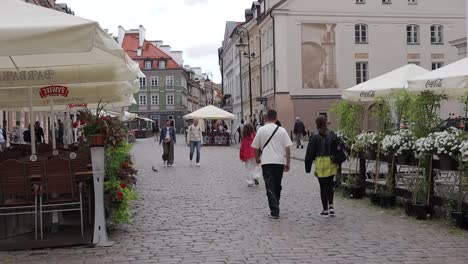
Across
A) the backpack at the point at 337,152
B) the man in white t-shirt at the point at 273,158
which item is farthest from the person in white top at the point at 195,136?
the backpack at the point at 337,152

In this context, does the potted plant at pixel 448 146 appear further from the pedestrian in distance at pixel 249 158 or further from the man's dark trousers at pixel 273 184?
the pedestrian in distance at pixel 249 158

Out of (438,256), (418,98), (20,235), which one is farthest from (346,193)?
(20,235)

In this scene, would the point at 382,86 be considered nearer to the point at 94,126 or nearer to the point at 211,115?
the point at 94,126

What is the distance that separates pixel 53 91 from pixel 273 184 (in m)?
4.54

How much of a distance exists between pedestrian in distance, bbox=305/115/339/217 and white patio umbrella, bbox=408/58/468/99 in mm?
1739

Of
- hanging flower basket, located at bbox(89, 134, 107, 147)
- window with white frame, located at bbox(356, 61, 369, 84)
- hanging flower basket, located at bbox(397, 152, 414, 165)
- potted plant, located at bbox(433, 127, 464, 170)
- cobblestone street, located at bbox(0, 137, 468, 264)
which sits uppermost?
window with white frame, located at bbox(356, 61, 369, 84)

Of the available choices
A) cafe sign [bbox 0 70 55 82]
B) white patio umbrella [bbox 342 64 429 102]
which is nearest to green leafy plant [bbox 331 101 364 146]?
white patio umbrella [bbox 342 64 429 102]

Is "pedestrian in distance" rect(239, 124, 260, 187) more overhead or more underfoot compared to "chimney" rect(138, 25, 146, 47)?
more underfoot

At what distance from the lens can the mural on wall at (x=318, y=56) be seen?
1825 inches

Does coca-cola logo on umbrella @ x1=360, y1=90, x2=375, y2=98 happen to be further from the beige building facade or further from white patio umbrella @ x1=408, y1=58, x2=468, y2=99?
the beige building facade

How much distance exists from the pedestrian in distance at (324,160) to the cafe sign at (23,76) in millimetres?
4495

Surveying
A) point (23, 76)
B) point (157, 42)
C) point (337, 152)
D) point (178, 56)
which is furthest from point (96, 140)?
point (178, 56)

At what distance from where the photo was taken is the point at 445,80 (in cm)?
973

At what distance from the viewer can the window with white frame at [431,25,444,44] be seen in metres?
48.9
